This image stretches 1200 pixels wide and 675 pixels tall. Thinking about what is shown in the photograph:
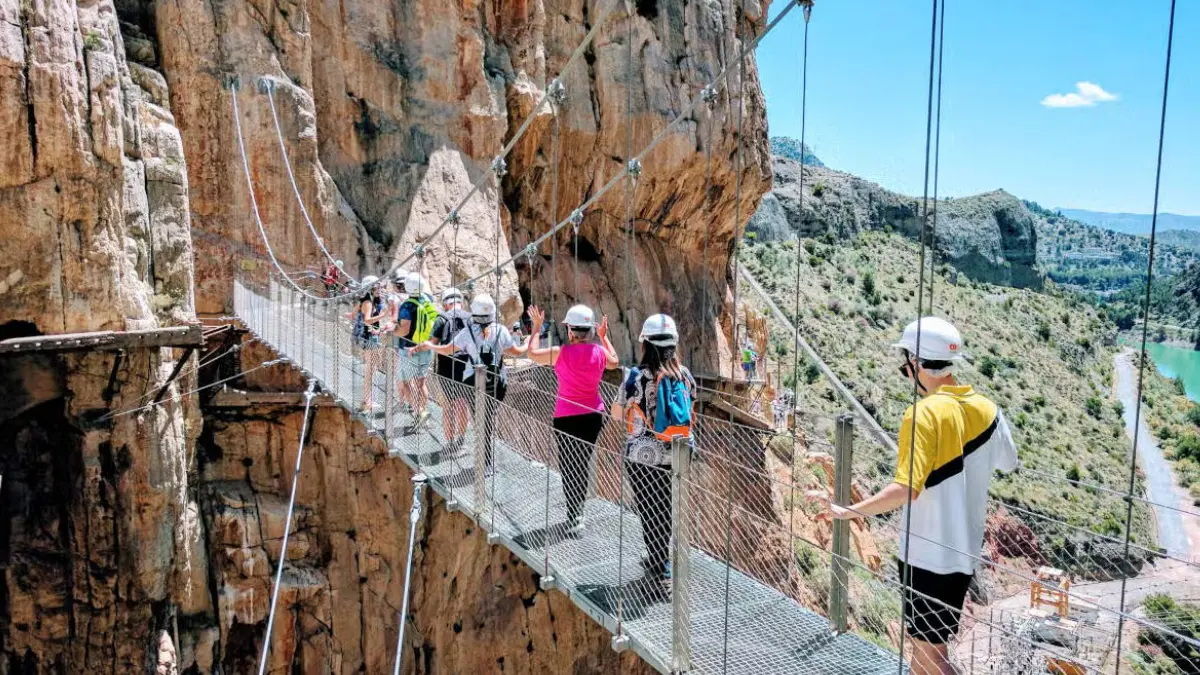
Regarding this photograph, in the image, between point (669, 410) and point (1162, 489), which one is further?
point (1162, 489)

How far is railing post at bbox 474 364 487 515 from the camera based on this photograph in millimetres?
3604

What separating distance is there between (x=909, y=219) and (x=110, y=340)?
4369 centimetres

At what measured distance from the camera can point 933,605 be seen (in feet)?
6.24

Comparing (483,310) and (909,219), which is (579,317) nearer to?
(483,310)

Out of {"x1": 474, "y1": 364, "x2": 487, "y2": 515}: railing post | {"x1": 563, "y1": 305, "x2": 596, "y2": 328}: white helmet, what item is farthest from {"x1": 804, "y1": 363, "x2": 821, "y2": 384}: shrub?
{"x1": 563, "y1": 305, "x2": 596, "y2": 328}: white helmet

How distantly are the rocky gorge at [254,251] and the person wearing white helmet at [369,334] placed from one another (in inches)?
59.4

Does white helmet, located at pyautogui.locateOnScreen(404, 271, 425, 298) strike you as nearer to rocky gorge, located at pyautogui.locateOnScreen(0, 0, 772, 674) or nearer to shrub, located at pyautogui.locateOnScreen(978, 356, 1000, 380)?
rocky gorge, located at pyautogui.locateOnScreen(0, 0, 772, 674)

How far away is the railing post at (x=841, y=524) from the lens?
7.88 feet

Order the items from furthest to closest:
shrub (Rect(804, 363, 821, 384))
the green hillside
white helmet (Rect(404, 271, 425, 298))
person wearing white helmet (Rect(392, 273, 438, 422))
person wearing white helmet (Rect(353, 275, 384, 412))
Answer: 1. shrub (Rect(804, 363, 821, 384))
2. the green hillside
3. person wearing white helmet (Rect(353, 275, 384, 412))
4. white helmet (Rect(404, 271, 425, 298))
5. person wearing white helmet (Rect(392, 273, 438, 422))

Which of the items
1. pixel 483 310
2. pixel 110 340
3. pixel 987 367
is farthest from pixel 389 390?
pixel 987 367

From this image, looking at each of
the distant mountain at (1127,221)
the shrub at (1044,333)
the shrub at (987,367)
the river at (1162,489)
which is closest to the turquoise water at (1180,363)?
the shrub at (1044,333)

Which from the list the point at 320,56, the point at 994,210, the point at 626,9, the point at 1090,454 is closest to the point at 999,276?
the point at 994,210

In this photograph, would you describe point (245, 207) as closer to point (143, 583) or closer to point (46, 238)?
point (46, 238)

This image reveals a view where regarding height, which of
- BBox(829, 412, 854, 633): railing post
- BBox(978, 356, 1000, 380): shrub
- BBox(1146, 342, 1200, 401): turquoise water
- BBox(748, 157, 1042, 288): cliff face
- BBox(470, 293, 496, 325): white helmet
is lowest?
BBox(1146, 342, 1200, 401): turquoise water
